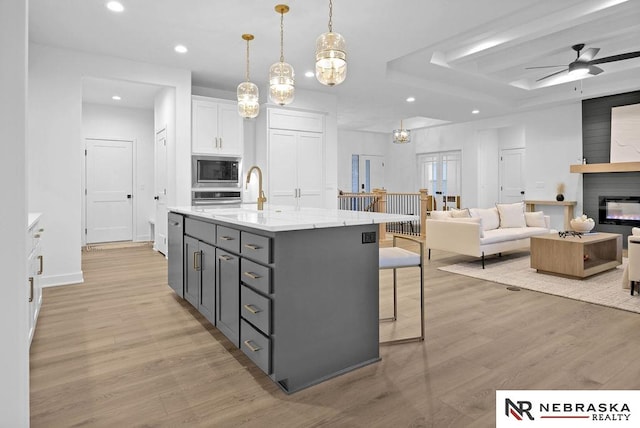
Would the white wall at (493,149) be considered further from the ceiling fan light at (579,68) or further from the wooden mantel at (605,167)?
the ceiling fan light at (579,68)

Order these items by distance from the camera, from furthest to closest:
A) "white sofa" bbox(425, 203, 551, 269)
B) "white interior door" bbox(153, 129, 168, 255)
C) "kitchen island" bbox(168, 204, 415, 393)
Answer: "white interior door" bbox(153, 129, 168, 255)
"white sofa" bbox(425, 203, 551, 269)
"kitchen island" bbox(168, 204, 415, 393)

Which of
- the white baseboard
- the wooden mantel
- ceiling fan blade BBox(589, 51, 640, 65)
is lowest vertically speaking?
the white baseboard

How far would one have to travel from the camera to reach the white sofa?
527 centimetres

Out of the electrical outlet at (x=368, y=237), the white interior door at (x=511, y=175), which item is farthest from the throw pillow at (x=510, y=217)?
the electrical outlet at (x=368, y=237)

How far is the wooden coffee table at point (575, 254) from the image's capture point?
455cm

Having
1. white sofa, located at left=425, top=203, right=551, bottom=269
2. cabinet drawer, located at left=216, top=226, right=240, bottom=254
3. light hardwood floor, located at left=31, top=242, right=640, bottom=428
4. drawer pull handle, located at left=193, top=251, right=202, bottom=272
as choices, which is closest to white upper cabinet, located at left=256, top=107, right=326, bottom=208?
white sofa, located at left=425, top=203, right=551, bottom=269

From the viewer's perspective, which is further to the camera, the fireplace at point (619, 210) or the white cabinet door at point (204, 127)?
the fireplace at point (619, 210)

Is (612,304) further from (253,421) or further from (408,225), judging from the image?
(408,225)

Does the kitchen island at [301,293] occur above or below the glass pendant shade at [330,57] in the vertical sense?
below

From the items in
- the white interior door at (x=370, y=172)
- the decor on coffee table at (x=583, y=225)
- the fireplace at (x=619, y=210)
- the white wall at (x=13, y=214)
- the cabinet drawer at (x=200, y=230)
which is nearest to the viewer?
the white wall at (x=13, y=214)

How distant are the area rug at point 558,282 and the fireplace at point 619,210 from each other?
2.41 meters

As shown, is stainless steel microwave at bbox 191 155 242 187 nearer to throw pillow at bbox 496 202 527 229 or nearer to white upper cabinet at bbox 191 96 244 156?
white upper cabinet at bbox 191 96 244 156

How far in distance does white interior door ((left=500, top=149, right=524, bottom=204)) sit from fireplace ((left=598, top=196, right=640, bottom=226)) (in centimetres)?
238

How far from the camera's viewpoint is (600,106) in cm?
746
